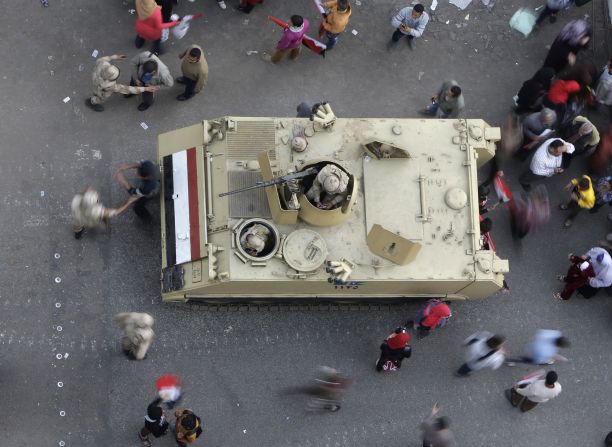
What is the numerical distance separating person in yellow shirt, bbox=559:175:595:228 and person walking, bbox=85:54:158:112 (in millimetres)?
7313

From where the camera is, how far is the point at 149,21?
14.3m

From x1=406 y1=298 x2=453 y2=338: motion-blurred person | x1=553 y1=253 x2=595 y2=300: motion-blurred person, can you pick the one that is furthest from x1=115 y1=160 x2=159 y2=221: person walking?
x1=553 y1=253 x2=595 y2=300: motion-blurred person

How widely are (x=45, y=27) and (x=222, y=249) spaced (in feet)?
19.9

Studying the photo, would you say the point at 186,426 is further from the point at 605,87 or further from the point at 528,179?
the point at 605,87

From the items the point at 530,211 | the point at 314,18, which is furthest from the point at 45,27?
the point at 530,211

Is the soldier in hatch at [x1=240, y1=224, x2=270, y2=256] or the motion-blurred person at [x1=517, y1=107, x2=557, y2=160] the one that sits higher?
the motion-blurred person at [x1=517, y1=107, x2=557, y2=160]

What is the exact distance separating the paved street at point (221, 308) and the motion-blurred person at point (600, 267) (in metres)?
0.76

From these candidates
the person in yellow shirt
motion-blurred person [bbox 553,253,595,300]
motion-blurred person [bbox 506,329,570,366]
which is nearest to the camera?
motion-blurred person [bbox 506,329,570,366]

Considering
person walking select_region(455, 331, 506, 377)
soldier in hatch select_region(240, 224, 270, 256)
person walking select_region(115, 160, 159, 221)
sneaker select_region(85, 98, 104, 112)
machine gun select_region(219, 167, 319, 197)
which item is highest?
sneaker select_region(85, 98, 104, 112)

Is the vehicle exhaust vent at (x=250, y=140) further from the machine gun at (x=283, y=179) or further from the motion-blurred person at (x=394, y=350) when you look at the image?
the motion-blurred person at (x=394, y=350)

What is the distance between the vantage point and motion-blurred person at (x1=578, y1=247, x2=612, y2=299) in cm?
1358

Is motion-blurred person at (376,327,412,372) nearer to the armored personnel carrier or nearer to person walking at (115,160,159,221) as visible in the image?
the armored personnel carrier

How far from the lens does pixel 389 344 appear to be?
507 inches

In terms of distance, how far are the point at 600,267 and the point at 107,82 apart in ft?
28.3
